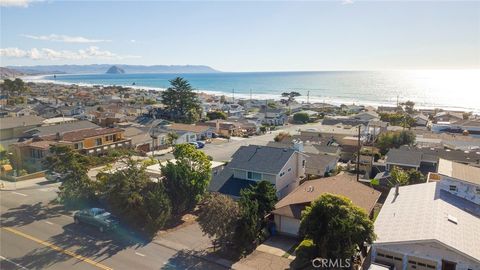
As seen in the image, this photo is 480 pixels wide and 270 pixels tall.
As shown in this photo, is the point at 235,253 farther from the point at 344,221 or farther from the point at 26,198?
the point at 26,198

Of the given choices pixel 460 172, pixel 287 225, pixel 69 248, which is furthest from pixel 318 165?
pixel 69 248

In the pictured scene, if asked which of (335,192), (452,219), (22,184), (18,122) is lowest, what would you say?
(22,184)

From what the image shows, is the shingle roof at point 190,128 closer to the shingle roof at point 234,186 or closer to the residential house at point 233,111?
the residential house at point 233,111

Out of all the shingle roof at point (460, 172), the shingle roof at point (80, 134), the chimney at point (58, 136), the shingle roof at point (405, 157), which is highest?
the shingle roof at point (460, 172)

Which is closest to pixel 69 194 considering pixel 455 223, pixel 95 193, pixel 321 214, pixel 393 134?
pixel 95 193

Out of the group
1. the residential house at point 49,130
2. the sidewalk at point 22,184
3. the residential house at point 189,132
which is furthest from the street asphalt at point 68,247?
the residential house at point 189,132

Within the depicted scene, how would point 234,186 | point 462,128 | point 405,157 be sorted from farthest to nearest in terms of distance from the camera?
point 462,128 < point 405,157 < point 234,186

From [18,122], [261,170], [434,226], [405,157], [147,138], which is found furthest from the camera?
[147,138]

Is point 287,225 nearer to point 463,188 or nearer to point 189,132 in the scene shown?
point 463,188
